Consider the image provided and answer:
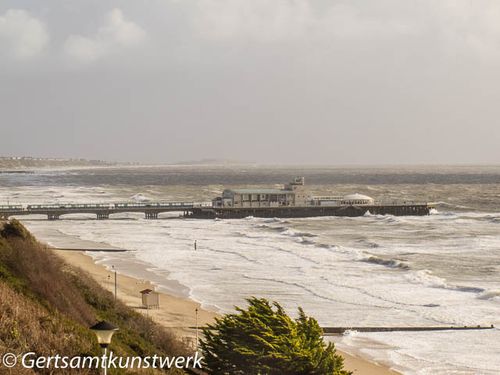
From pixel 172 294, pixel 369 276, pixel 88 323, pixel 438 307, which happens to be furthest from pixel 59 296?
pixel 369 276

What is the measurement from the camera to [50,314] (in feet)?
56.7

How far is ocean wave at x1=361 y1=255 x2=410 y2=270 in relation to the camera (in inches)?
2077

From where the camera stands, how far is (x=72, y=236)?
7738 cm

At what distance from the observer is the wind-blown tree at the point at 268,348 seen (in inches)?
689

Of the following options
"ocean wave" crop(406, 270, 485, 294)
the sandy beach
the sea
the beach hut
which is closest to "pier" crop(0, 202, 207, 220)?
the sea

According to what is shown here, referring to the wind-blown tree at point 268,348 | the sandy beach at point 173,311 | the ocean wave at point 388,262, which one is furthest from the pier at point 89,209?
the wind-blown tree at point 268,348

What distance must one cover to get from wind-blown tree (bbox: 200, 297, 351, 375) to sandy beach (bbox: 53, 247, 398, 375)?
704 cm

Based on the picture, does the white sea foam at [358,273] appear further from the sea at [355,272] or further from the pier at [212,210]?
the pier at [212,210]

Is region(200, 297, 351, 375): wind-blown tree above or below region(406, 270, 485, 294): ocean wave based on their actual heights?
above

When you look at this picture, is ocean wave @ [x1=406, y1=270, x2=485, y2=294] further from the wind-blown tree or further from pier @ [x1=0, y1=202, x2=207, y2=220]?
pier @ [x1=0, y1=202, x2=207, y2=220]

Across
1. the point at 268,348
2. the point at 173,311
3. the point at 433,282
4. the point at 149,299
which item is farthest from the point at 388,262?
the point at 268,348

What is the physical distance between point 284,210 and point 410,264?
56601 millimetres

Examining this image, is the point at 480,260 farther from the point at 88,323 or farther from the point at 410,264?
the point at 88,323

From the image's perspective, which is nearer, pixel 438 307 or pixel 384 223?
pixel 438 307
